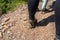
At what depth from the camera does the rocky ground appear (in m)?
3.76

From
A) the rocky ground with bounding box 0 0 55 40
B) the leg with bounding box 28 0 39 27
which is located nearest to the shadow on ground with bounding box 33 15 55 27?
the rocky ground with bounding box 0 0 55 40

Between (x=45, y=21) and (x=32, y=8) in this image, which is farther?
(x=45, y=21)

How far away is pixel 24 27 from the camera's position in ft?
13.0

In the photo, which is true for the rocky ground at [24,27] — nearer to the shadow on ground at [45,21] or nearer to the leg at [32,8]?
the shadow on ground at [45,21]

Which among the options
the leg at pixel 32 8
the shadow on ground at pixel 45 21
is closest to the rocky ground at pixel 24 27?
the shadow on ground at pixel 45 21

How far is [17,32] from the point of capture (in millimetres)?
3875

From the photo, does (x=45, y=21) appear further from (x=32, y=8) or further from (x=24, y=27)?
(x=32, y=8)

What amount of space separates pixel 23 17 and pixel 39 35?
1.92ft

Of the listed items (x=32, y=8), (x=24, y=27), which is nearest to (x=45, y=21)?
(x=24, y=27)

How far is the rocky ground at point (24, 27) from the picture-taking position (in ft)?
12.3

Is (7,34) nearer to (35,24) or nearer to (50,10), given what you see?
(35,24)

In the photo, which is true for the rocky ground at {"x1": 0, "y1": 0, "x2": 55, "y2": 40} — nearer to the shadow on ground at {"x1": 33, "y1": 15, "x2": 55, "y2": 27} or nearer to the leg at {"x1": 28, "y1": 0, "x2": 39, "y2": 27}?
the shadow on ground at {"x1": 33, "y1": 15, "x2": 55, "y2": 27}

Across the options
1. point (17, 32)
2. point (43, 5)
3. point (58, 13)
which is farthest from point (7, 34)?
point (58, 13)

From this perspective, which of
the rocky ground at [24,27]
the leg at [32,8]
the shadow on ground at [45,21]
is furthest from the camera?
the shadow on ground at [45,21]
